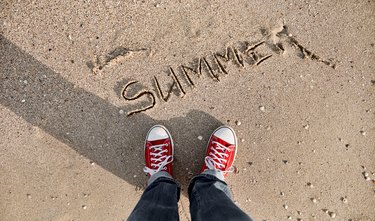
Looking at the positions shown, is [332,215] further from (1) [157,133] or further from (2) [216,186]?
(1) [157,133]

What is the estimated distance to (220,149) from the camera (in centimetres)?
234

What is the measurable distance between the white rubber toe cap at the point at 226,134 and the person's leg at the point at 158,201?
491mm

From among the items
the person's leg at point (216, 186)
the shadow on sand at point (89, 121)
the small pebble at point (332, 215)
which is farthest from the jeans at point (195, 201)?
the small pebble at point (332, 215)

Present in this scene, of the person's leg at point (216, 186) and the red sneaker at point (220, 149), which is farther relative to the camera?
the red sneaker at point (220, 149)

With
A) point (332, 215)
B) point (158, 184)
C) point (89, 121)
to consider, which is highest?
point (89, 121)

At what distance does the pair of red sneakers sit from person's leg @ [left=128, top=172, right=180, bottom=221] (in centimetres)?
10

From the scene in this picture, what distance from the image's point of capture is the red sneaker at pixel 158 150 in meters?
2.34

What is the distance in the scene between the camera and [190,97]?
92.5 inches

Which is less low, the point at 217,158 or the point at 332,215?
the point at 217,158

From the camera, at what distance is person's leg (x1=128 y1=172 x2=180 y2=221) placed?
1.89 metres

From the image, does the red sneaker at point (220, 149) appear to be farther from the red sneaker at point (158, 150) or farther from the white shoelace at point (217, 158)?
the red sneaker at point (158, 150)

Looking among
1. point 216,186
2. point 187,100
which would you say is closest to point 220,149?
point 216,186

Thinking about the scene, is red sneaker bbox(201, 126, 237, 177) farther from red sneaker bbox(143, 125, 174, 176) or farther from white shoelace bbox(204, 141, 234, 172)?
red sneaker bbox(143, 125, 174, 176)

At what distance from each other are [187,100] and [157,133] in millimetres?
340
